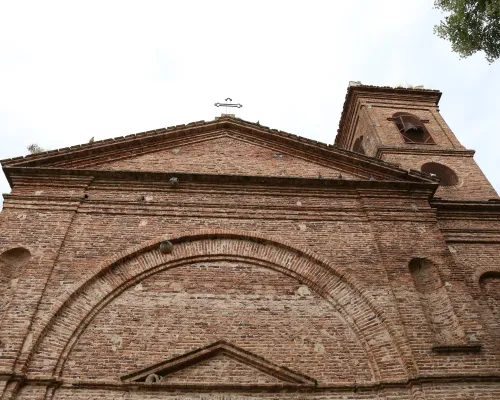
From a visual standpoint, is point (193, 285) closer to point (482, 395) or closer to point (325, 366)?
point (325, 366)

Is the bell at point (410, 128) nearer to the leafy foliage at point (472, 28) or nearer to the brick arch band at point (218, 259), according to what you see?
the leafy foliage at point (472, 28)

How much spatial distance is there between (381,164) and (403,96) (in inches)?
272

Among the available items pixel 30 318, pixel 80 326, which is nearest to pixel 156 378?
pixel 80 326

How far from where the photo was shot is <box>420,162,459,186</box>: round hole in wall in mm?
13336

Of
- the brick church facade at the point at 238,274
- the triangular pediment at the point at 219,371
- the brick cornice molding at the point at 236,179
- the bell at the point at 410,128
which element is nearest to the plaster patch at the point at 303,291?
the brick church facade at the point at 238,274

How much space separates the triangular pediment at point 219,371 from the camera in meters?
7.41

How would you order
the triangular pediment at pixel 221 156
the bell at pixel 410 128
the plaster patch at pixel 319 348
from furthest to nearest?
the bell at pixel 410 128, the triangular pediment at pixel 221 156, the plaster patch at pixel 319 348

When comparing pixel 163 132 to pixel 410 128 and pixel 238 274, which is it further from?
pixel 410 128

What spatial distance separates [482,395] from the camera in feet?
23.8

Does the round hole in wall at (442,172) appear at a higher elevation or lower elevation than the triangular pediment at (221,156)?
higher

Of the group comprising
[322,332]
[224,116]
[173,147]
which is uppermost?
[224,116]

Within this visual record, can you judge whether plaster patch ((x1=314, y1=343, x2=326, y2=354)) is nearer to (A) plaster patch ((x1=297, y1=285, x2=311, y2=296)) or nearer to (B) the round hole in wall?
(A) plaster patch ((x1=297, y1=285, x2=311, y2=296))

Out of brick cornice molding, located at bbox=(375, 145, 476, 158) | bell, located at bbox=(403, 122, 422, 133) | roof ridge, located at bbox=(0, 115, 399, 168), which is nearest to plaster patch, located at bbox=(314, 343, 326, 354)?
roof ridge, located at bbox=(0, 115, 399, 168)

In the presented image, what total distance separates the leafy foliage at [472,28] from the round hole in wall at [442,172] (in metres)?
4.82
